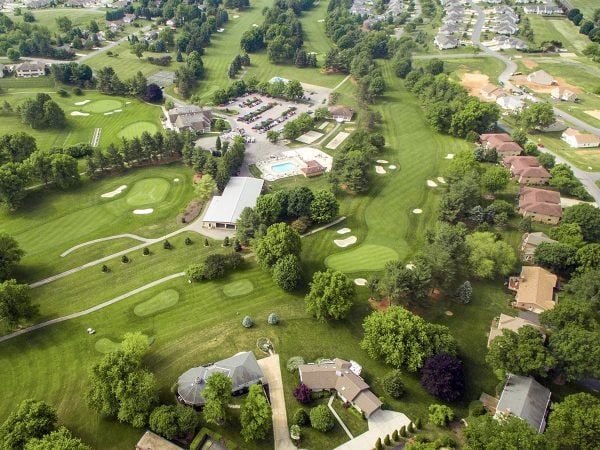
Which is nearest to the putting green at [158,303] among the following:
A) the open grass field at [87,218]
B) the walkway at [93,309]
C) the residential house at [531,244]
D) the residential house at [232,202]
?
the walkway at [93,309]

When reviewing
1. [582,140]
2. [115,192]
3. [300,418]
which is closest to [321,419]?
[300,418]

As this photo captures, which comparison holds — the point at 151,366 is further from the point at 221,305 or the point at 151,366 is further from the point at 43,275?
the point at 43,275

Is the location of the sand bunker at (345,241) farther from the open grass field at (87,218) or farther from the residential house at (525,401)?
the residential house at (525,401)

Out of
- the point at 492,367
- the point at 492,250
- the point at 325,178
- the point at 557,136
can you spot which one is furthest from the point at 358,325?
the point at 557,136

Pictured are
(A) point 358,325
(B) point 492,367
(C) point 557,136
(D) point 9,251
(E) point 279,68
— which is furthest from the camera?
(E) point 279,68

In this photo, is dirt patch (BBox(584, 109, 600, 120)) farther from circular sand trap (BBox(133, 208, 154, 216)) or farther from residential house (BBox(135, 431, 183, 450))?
residential house (BBox(135, 431, 183, 450))

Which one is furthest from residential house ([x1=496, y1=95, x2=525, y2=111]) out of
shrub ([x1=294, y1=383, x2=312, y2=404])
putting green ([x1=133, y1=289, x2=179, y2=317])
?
putting green ([x1=133, y1=289, x2=179, y2=317])

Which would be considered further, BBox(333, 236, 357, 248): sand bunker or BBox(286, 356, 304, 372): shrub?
BBox(333, 236, 357, 248): sand bunker
